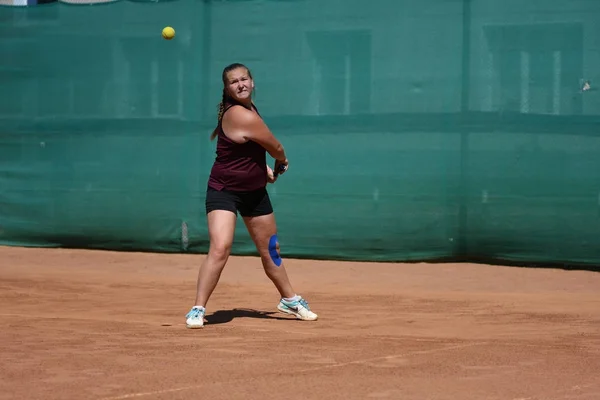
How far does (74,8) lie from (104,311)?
484 centimetres

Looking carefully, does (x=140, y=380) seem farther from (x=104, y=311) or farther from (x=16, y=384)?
(x=104, y=311)

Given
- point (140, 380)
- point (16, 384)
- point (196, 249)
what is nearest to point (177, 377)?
point (140, 380)

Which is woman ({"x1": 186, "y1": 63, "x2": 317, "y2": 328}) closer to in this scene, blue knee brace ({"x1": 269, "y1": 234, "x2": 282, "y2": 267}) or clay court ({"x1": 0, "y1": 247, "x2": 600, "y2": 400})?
blue knee brace ({"x1": 269, "y1": 234, "x2": 282, "y2": 267})

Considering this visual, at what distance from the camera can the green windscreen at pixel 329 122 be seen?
10.4 metres

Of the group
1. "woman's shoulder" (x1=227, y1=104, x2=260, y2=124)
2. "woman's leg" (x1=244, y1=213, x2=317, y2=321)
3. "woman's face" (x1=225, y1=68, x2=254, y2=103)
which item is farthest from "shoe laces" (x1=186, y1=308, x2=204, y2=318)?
"woman's face" (x1=225, y1=68, x2=254, y2=103)

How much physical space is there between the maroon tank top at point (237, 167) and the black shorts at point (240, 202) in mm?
43

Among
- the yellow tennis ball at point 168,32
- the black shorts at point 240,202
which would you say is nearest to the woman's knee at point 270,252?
the black shorts at point 240,202

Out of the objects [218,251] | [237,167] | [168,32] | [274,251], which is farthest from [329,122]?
[218,251]

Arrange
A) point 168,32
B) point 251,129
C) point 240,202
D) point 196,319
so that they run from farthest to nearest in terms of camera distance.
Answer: point 168,32 < point 240,202 < point 251,129 < point 196,319

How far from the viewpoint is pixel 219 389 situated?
5.11m

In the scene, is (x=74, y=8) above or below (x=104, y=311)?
above

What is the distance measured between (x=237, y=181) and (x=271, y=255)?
0.53 m

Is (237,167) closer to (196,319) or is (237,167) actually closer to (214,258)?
(214,258)

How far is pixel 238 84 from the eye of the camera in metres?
7.19
